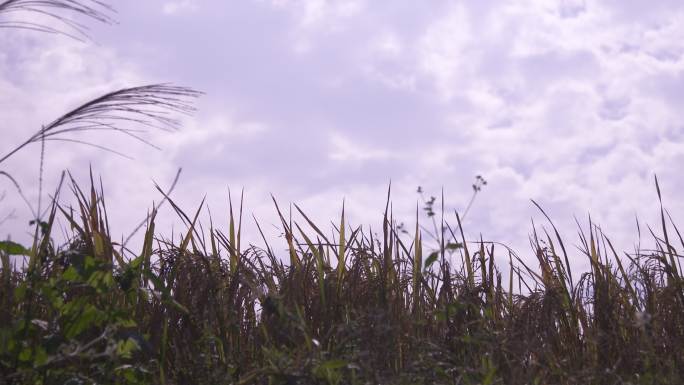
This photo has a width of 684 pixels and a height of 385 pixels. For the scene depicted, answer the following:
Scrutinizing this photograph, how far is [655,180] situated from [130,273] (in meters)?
2.96

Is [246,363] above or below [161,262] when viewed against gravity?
below

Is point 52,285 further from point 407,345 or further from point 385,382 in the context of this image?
point 407,345

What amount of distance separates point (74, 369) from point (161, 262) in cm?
124

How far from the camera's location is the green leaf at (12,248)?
3.01 m

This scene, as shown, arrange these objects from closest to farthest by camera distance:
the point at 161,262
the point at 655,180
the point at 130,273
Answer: the point at 130,273 → the point at 161,262 → the point at 655,180

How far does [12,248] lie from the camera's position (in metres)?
3.02

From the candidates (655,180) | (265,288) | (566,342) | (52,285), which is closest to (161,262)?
(265,288)

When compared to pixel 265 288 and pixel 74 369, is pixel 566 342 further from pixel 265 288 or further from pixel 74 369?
pixel 74 369

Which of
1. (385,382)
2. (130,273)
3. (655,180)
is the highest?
(655,180)

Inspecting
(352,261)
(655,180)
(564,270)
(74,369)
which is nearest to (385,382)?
(74,369)

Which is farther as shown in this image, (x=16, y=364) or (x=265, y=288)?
(x=265, y=288)

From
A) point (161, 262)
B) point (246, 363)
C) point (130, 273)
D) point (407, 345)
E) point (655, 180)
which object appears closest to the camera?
point (130, 273)

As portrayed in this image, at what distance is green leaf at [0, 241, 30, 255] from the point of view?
9.87 feet

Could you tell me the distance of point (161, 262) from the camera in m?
4.21
